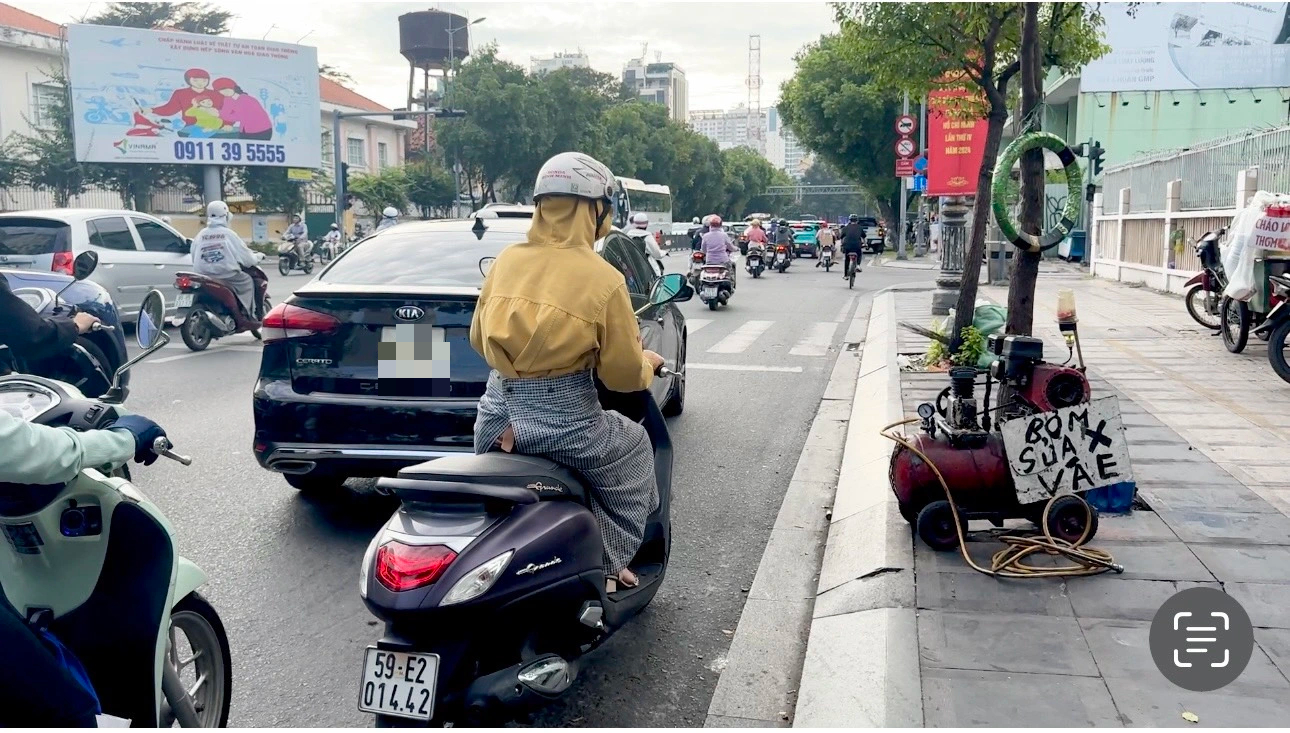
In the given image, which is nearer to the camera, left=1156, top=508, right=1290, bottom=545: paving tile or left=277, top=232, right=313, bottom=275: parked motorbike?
left=1156, top=508, right=1290, bottom=545: paving tile

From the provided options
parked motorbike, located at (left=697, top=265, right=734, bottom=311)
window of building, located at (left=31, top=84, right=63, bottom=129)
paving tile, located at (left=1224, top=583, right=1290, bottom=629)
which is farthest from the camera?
window of building, located at (left=31, top=84, right=63, bottom=129)

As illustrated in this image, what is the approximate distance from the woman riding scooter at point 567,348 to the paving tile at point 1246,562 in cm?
247

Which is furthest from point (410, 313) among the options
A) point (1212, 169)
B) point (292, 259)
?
point (292, 259)

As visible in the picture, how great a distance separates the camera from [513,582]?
302 cm

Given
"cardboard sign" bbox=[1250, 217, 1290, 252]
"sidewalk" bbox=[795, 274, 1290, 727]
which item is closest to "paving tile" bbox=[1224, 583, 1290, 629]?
"sidewalk" bbox=[795, 274, 1290, 727]

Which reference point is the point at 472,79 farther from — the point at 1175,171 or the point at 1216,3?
the point at 1175,171

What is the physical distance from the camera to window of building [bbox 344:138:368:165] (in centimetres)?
5194

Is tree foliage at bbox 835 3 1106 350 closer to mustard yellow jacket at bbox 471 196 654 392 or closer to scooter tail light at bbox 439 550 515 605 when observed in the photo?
Result: mustard yellow jacket at bbox 471 196 654 392

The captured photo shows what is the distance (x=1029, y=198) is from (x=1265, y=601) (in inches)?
118

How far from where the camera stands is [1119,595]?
4.21 m

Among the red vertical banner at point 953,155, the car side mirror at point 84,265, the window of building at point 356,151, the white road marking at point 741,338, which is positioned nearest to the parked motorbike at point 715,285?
the white road marking at point 741,338

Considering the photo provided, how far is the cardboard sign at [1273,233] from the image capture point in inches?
374

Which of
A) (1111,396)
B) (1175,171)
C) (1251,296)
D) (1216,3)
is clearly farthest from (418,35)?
(1111,396)

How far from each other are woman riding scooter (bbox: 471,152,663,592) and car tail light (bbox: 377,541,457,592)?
61 cm
